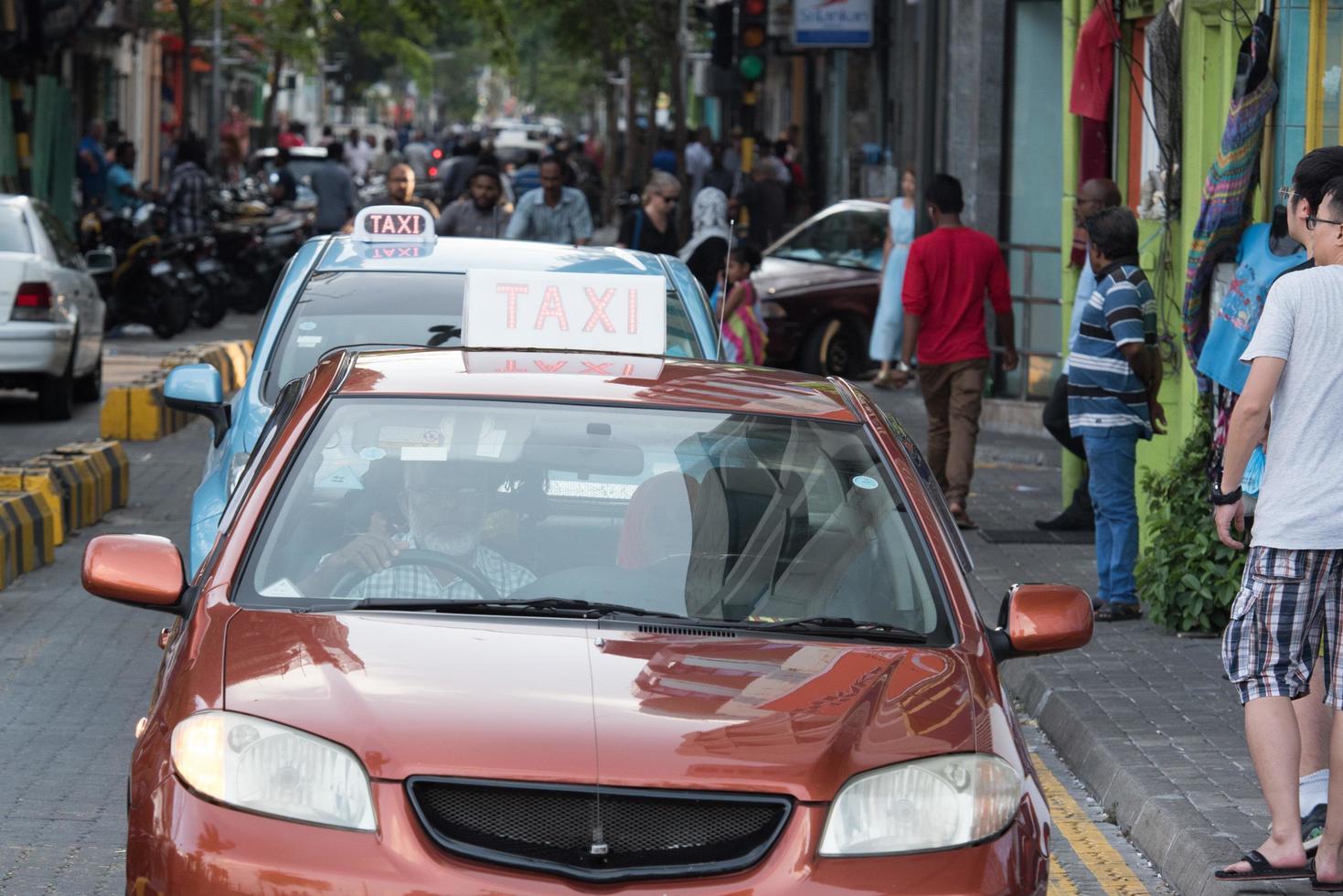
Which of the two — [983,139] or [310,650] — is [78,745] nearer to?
[310,650]

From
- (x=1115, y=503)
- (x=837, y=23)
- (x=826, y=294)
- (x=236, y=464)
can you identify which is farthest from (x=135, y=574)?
(x=837, y=23)

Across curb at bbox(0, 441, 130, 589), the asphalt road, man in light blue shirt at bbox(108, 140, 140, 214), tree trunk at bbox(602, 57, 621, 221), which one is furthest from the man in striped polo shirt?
tree trunk at bbox(602, 57, 621, 221)

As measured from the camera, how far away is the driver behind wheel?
448 centimetres

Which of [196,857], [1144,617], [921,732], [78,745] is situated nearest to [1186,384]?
[1144,617]

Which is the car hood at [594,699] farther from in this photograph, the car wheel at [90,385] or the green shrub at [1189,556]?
the car wheel at [90,385]

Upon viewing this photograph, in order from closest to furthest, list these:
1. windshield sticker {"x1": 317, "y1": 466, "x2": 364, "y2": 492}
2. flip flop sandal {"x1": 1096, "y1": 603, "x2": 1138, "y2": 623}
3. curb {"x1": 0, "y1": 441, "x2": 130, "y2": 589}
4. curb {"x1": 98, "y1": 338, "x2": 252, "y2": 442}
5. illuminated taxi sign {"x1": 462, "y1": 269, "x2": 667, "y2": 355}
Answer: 1. windshield sticker {"x1": 317, "y1": 466, "x2": 364, "y2": 492}
2. illuminated taxi sign {"x1": 462, "y1": 269, "x2": 667, "y2": 355}
3. flip flop sandal {"x1": 1096, "y1": 603, "x2": 1138, "y2": 623}
4. curb {"x1": 0, "y1": 441, "x2": 130, "y2": 589}
5. curb {"x1": 98, "y1": 338, "x2": 252, "y2": 442}

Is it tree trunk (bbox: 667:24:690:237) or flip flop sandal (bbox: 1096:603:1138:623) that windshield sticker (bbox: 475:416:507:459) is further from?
tree trunk (bbox: 667:24:690:237)

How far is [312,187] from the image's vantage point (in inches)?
926

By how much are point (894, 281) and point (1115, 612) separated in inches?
349

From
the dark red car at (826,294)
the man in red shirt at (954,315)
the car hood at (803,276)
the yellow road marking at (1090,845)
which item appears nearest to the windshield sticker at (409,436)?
the yellow road marking at (1090,845)

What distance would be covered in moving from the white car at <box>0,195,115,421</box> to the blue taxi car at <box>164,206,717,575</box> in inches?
289

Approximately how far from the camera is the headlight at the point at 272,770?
3664mm

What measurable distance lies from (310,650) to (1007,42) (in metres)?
13.3

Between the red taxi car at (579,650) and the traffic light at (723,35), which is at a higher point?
the traffic light at (723,35)
